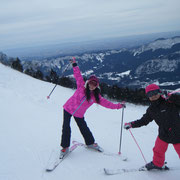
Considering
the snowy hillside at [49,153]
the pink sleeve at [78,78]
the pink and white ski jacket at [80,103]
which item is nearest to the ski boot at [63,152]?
the snowy hillside at [49,153]

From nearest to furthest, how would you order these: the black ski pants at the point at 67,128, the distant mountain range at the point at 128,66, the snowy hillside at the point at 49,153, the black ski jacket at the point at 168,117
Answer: the black ski jacket at the point at 168,117
the snowy hillside at the point at 49,153
the black ski pants at the point at 67,128
the distant mountain range at the point at 128,66

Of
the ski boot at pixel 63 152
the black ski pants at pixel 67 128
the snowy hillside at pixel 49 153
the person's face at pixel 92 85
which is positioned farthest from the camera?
the black ski pants at pixel 67 128

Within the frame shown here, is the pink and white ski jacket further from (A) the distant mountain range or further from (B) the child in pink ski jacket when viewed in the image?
(A) the distant mountain range

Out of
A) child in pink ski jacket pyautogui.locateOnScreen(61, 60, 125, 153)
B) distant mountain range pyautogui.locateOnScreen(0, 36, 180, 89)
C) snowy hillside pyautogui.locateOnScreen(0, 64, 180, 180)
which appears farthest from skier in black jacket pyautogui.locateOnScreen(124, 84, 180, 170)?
distant mountain range pyautogui.locateOnScreen(0, 36, 180, 89)

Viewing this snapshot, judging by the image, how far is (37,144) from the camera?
14.3ft

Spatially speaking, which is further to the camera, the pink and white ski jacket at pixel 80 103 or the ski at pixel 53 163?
the pink and white ski jacket at pixel 80 103

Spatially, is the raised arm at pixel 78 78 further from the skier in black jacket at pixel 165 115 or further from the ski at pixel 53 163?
the ski at pixel 53 163

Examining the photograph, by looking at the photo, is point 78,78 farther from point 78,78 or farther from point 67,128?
point 67,128

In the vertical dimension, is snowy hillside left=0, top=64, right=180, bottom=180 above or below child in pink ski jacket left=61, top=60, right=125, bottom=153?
below

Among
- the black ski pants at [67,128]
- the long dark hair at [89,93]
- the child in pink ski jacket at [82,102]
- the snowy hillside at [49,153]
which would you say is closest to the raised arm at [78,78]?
the child in pink ski jacket at [82,102]

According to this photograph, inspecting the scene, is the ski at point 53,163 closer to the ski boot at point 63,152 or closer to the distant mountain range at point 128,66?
the ski boot at point 63,152

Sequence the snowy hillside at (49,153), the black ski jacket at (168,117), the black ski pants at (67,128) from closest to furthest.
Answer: the black ski jacket at (168,117) → the snowy hillside at (49,153) → the black ski pants at (67,128)

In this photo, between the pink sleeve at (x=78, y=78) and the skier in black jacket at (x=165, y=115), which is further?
the pink sleeve at (x=78, y=78)

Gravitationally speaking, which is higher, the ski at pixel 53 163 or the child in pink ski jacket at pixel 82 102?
the child in pink ski jacket at pixel 82 102
